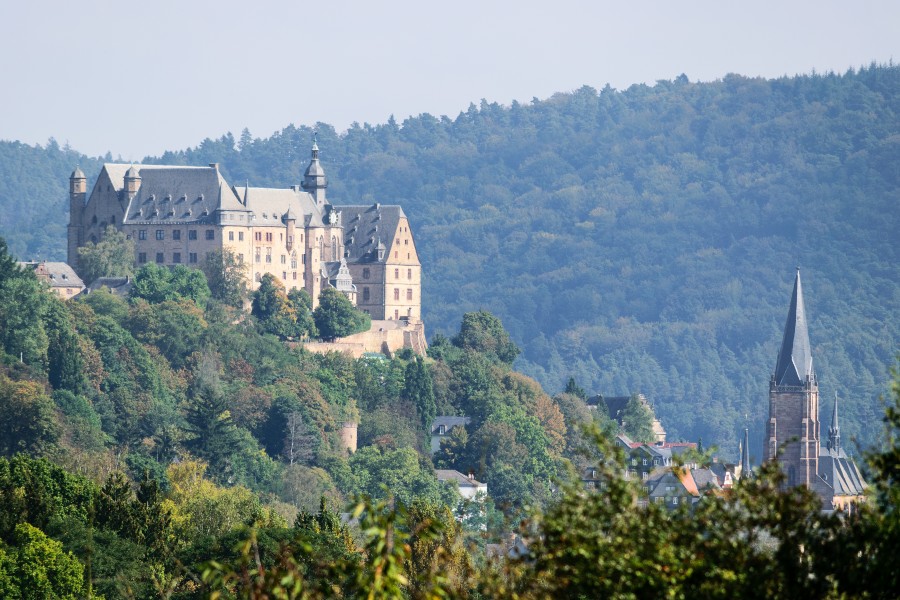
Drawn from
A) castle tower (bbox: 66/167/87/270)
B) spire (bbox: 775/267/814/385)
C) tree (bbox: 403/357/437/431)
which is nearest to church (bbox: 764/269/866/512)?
spire (bbox: 775/267/814/385)

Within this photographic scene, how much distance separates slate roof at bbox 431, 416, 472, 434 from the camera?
120938 mm

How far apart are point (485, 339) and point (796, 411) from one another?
2543 centimetres

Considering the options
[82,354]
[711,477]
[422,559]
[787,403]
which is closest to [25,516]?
[422,559]

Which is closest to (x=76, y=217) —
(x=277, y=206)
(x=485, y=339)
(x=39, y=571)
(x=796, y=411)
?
(x=277, y=206)

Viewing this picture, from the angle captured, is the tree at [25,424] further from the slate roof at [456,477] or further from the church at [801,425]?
the church at [801,425]

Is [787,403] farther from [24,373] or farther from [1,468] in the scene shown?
[1,468]

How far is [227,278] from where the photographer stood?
4537 inches

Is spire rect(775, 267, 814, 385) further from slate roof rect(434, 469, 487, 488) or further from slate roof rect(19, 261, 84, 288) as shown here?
slate roof rect(19, 261, 84, 288)

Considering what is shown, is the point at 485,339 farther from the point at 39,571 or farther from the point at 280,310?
the point at 39,571

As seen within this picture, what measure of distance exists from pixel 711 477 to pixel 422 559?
6949 cm

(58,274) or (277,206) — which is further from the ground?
(277,206)

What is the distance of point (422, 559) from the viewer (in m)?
60.4

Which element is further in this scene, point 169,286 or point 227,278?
point 227,278

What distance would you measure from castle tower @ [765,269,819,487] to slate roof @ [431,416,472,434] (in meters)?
27.2
